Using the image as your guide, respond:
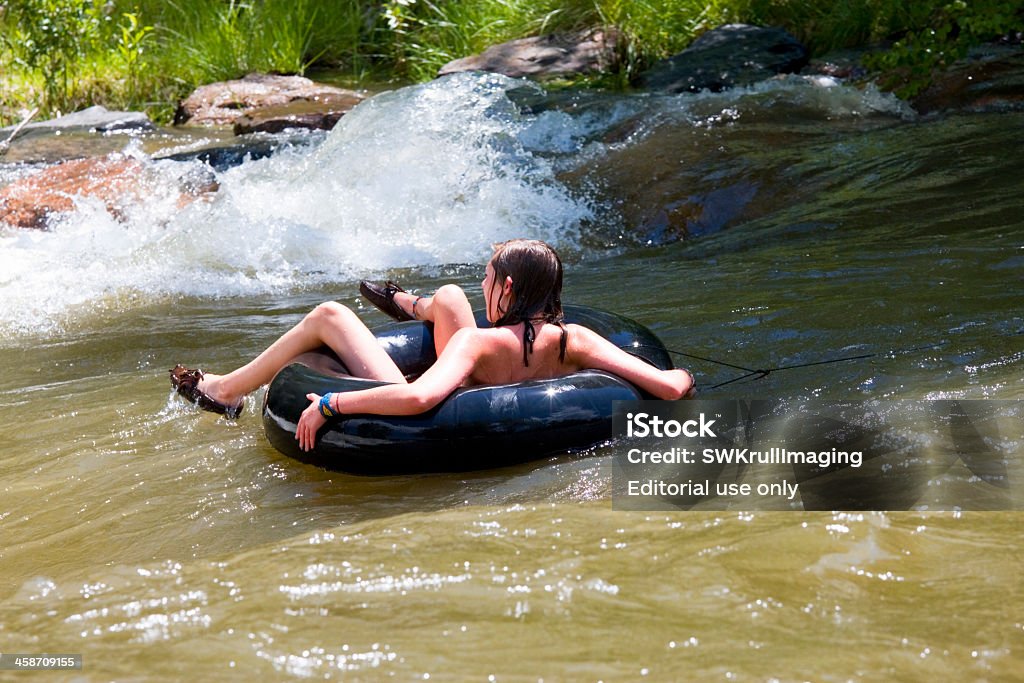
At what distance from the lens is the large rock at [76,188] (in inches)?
344

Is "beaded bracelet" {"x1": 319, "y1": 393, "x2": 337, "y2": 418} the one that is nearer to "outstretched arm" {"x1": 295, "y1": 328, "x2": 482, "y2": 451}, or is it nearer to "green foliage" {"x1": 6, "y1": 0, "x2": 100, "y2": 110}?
"outstretched arm" {"x1": 295, "y1": 328, "x2": 482, "y2": 451}

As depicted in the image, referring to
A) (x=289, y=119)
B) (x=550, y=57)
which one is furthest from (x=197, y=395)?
(x=550, y=57)

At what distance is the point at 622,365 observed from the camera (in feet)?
13.9

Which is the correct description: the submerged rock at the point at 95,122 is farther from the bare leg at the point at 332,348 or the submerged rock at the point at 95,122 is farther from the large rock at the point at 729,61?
the bare leg at the point at 332,348

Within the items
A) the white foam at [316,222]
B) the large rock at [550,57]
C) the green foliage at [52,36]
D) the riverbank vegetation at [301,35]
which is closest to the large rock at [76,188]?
the white foam at [316,222]

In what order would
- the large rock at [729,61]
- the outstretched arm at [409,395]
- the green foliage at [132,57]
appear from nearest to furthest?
the outstretched arm at [409,395] → the large rock at [729,61] → the green foliage at [132,57]

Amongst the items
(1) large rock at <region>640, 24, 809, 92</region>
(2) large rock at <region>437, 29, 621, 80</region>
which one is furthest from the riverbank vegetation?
(1) large rock at <region>640, 24, 809, 92</region>

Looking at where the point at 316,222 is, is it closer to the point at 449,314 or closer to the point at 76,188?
the point at 76,188

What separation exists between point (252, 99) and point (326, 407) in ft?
30.9

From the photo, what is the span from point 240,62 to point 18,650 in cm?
1194

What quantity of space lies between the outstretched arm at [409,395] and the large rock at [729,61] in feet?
23.7

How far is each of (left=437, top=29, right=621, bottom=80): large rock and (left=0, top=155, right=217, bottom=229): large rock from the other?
12.7 feet

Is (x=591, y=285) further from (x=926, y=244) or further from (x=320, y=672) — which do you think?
(x=320, y=672)

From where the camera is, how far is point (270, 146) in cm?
1051
